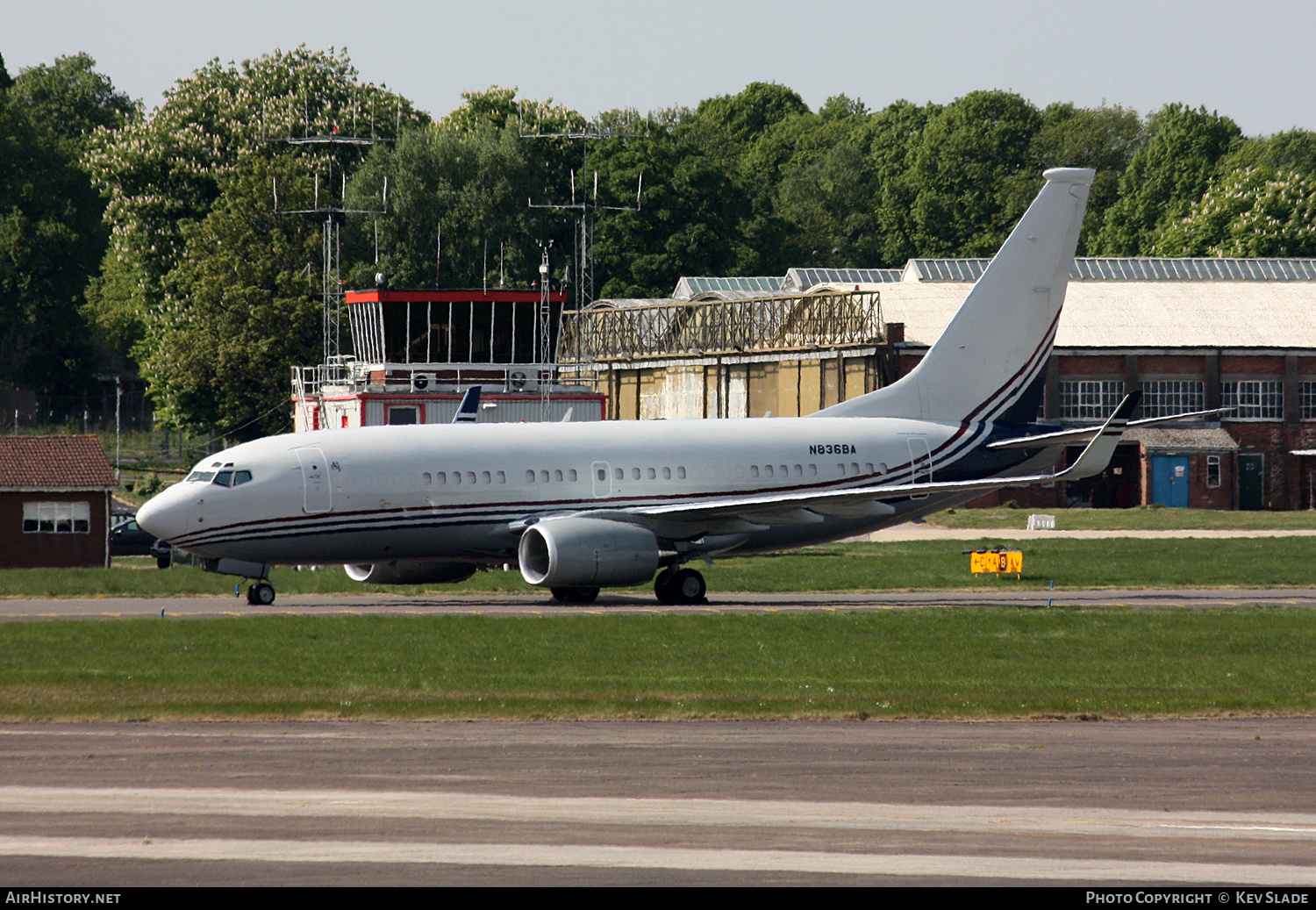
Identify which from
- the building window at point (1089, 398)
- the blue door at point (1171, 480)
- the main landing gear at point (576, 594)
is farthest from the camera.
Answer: the building window at point (1089, 398)

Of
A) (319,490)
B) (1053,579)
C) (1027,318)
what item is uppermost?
Answer: (1027,318)

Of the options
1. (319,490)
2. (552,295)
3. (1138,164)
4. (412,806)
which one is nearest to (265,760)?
(412,806)

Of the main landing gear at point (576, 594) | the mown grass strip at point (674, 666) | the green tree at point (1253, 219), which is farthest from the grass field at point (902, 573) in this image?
the green tree at point (1253, 219)

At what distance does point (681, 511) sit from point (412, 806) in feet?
78.1

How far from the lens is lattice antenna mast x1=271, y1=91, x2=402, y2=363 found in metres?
69.1

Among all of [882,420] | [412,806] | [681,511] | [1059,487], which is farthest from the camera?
[1059,487]

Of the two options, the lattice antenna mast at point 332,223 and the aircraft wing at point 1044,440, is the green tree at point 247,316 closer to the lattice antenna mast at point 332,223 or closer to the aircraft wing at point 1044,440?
the lattice antenna mast at point 332,223

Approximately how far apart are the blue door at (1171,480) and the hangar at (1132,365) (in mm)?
60

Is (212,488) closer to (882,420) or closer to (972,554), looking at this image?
(882,420)

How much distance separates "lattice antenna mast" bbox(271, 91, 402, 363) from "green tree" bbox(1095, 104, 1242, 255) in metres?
67.4

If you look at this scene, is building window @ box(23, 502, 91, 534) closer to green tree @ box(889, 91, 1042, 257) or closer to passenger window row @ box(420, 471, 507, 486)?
passenger window row @ box(420, 471, 507, 486)

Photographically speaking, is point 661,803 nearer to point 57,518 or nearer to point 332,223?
point 57,518

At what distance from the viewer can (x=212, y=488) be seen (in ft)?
122

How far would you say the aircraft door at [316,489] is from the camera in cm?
3741
